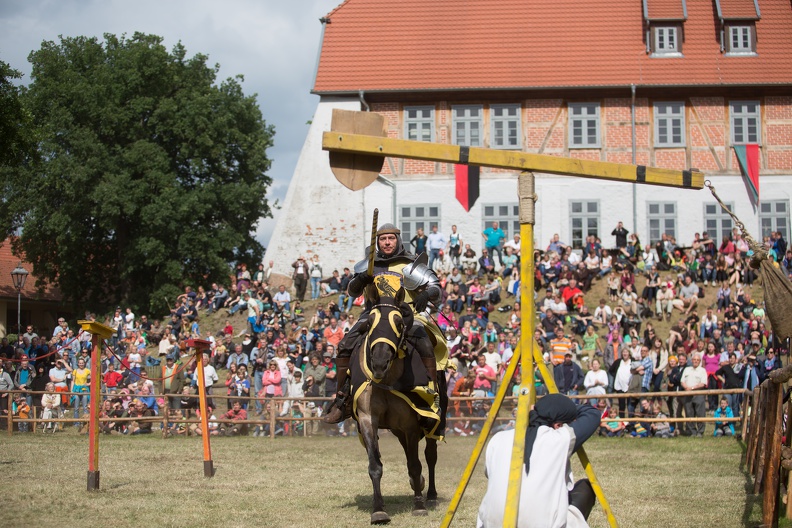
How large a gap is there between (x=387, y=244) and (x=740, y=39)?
105ft

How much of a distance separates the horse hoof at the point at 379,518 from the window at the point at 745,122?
106 ft

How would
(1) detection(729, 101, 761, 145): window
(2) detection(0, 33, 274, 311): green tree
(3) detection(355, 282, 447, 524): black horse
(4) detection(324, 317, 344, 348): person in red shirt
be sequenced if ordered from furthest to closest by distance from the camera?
(2) detection(0, 33, 274, 311): green tree, (1) detection(729, 101, 761, 145): window, (4) detection(324, 317, 344, 348): person in red shirt, (3) detection(355, 282, 447, 524): black horse

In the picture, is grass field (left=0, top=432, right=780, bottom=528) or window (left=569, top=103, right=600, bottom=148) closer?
grass field (left=0, top=432, right=780, bottom=528)

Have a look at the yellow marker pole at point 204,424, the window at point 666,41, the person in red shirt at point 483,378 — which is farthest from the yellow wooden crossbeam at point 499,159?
the window at point 666,41

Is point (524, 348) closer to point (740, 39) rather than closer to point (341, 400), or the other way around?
point (341, 400)

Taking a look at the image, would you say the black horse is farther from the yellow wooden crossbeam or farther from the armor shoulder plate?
the yellow wooden crossbeam

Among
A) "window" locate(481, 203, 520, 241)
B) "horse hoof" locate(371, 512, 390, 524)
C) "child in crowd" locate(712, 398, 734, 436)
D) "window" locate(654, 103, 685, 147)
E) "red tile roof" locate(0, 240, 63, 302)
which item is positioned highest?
"window" locate(654, 103, 685, 147)

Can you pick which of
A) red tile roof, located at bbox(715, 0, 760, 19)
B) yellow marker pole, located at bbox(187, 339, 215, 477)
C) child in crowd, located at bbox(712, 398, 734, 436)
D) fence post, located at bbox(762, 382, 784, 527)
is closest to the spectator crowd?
child in crowd, located at bbox(712, 398, 734, 436)

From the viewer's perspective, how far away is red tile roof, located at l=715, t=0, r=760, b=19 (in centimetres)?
4062

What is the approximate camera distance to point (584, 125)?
40.5 metres

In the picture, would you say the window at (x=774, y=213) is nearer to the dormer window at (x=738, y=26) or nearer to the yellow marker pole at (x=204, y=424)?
the dormer window at (x=738, y=26)

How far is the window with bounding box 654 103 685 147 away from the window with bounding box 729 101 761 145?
6.17 ft

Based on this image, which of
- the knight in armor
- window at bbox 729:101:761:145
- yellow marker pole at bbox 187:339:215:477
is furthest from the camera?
window at bbox 729:101:761:145

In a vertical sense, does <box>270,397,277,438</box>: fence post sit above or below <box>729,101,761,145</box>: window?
below
